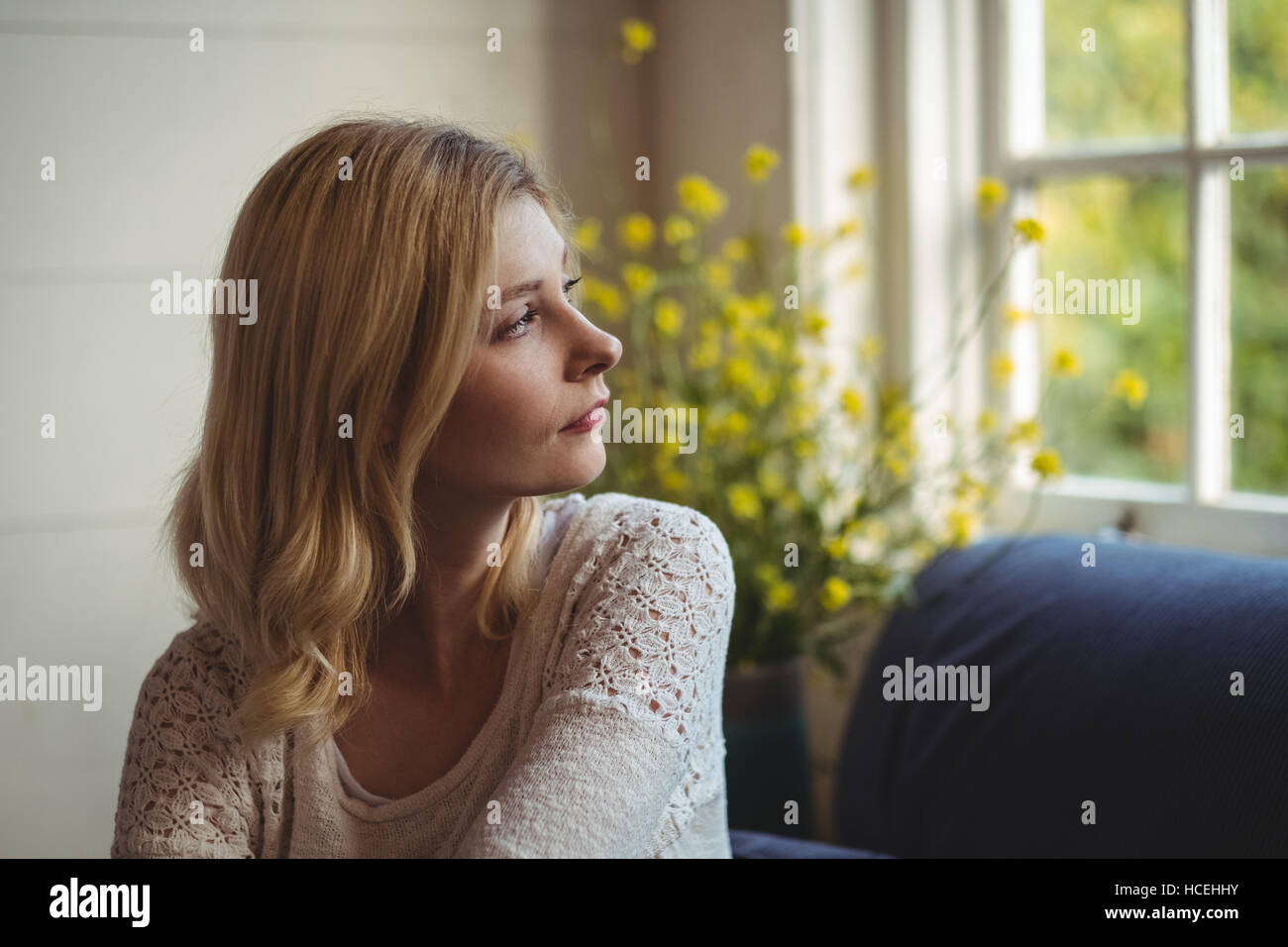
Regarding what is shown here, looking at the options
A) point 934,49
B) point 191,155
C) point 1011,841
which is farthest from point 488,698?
point 934,49

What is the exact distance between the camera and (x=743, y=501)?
1.65 meters

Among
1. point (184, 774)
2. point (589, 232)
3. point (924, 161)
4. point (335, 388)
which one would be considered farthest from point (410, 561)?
point (924, 161)

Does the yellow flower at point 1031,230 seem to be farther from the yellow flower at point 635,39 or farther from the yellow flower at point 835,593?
the yellow flower at point 635,39

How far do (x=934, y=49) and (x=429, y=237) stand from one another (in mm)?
1157

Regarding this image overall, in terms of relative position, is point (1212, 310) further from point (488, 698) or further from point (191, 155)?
point (191, 155)

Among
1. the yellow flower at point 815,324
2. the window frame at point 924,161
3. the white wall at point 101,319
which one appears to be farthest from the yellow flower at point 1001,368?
the white wall at point 101,319

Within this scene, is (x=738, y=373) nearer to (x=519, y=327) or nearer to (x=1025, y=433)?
(x=1025, y=433)

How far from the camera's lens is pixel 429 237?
39.8 inches

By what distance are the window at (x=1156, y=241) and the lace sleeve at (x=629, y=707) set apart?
75cm

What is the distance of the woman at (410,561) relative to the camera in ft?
3.33

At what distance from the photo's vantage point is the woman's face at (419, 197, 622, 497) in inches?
41.3

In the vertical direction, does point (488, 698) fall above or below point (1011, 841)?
above

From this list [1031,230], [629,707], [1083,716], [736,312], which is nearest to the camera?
[629,707]

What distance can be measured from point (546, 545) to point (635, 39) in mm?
905
